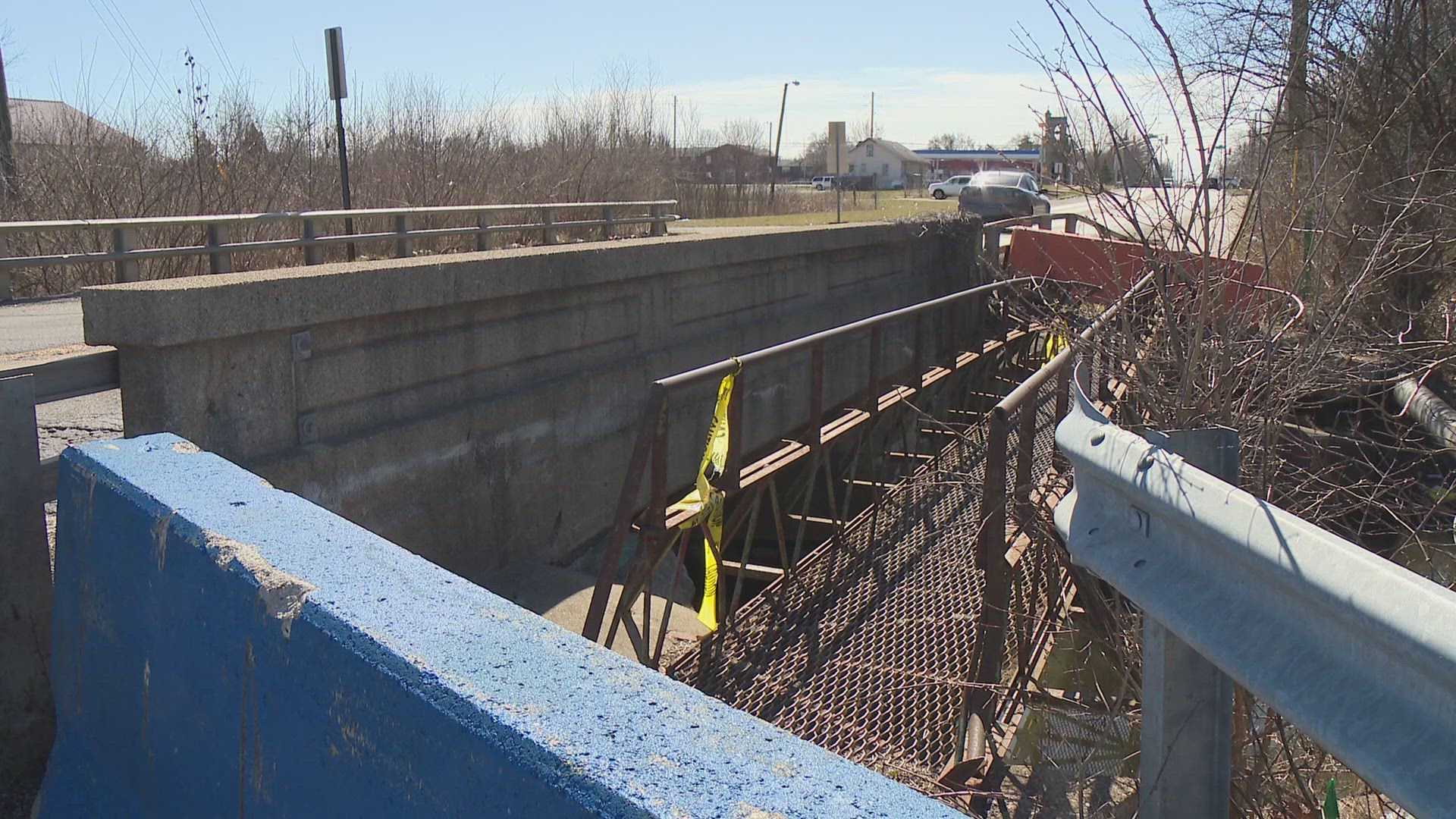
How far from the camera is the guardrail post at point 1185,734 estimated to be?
2.07m

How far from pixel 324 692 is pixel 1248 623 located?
159cm

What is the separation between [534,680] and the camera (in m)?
1.86

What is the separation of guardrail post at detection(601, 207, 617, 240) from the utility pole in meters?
6.48

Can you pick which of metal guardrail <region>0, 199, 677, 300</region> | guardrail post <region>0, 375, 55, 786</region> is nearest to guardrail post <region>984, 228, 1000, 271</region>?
metal guardrail <region>0, 199, 677, 300</region>

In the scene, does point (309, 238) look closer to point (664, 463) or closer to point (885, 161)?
point (664, 463)

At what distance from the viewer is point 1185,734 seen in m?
2.08

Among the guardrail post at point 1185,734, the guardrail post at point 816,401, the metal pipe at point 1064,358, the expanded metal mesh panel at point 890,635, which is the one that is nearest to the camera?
the guardrail post at point 1185,734

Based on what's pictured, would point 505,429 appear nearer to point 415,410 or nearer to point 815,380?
point 415,410

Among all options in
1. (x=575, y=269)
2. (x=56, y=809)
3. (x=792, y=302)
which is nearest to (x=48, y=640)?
(x=56, y=809)

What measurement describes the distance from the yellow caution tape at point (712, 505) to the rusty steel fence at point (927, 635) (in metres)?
0.21

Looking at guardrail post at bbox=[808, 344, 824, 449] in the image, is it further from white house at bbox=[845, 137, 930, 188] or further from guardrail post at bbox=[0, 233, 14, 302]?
white house at bbox=[845, 137, 930, 188]

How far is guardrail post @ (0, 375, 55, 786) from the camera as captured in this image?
3.40 meters

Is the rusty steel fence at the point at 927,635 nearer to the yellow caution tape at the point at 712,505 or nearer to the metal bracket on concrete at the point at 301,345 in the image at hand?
the yellow caution tape at the point at 712,505

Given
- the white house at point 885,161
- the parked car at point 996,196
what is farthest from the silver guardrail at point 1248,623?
the white house at point 885,161
